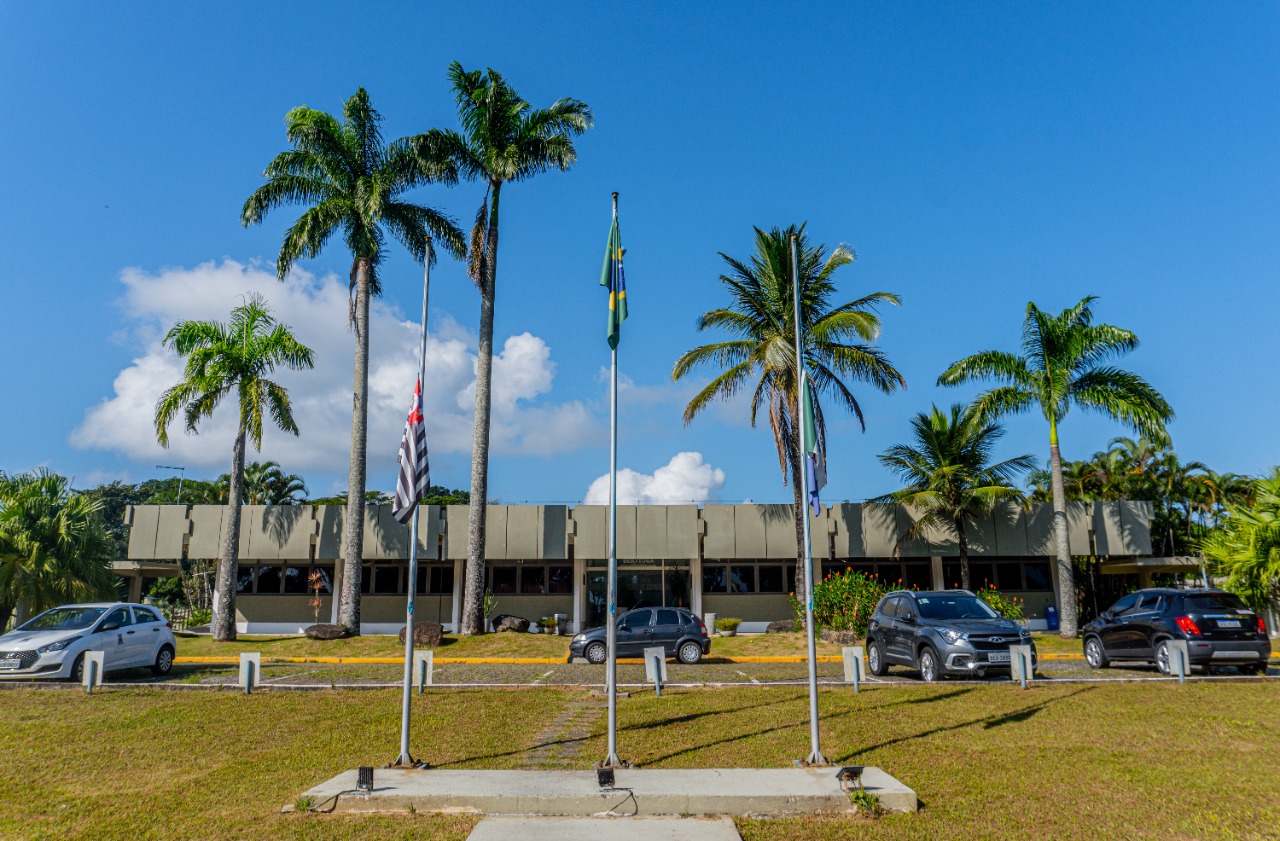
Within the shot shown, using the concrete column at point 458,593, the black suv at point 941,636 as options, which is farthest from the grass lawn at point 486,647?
the black suv at point 941,636

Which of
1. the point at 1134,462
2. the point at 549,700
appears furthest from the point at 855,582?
the point at 1134,462

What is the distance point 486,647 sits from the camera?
926 inches

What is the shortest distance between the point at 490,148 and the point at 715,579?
673 inches

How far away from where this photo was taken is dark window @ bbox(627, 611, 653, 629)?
2005 centimetres

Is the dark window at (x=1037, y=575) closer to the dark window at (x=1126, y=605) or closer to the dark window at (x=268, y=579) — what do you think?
the dark window at (x=1126, y=605)

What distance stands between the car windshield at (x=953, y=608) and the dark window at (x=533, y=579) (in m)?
18.2

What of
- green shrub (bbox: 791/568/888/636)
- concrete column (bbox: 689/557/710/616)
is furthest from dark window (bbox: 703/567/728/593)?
green shrub (bbox: 791/568/888/636)

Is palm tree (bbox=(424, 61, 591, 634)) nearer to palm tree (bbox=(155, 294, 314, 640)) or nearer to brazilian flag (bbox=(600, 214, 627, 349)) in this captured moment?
palm tree (bbox=(155, 294, 314, 640))

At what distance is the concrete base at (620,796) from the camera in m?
6.78

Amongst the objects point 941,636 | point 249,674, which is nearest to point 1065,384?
point 941,636

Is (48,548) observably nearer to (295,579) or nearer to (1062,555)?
(295,579)

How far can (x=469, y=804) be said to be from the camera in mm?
6871

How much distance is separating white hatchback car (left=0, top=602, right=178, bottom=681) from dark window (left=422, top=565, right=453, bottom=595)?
45.2ft

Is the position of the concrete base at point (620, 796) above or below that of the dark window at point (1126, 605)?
below
